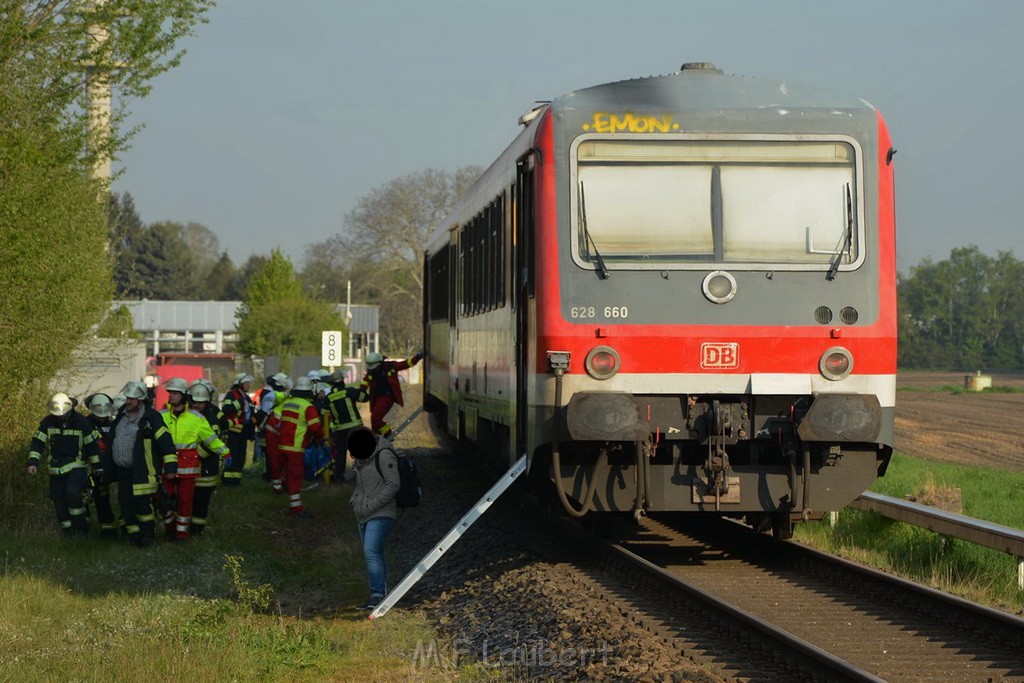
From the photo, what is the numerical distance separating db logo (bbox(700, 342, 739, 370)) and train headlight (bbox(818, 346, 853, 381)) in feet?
1.92

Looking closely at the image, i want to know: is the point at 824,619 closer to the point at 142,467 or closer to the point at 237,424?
the point at 142,467

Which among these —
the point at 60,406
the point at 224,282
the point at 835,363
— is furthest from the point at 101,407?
the point at 224,282

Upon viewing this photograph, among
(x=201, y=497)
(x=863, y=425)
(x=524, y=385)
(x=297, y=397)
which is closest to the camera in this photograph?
(x=863, y=425)

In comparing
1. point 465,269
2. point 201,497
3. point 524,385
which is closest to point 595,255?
point 524,385

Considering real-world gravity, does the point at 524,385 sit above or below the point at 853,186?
below

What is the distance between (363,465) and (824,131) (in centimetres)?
418

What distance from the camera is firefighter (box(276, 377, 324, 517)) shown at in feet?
55.4

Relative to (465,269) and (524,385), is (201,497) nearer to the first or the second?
(465,269)

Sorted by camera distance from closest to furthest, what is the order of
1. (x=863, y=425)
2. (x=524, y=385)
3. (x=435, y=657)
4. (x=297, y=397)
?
(x=435, y=657) < (x=863, y=425) < (x=524, y=385) < (x=297, y=397)

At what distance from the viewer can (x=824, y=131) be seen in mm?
10273

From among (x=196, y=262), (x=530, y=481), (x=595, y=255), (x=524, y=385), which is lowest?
(x=530, y=481)

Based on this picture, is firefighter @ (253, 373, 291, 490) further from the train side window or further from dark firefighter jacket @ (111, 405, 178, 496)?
the train side window

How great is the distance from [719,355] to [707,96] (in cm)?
186

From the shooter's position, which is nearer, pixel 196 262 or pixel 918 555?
pixel 918 555
